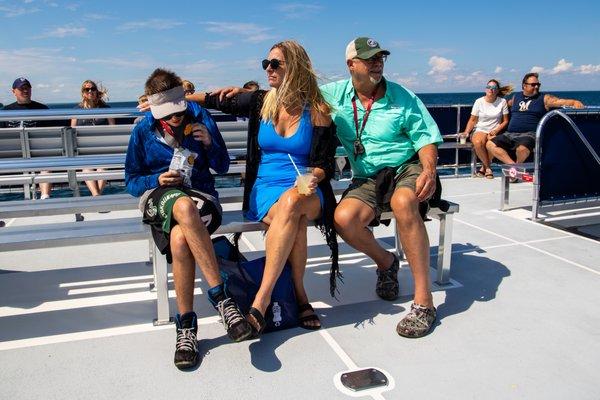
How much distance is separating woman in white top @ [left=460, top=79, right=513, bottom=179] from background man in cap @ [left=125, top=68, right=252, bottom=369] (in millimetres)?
5126

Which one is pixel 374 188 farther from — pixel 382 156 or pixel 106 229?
pixel 106 229

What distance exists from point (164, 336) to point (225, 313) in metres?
0.46

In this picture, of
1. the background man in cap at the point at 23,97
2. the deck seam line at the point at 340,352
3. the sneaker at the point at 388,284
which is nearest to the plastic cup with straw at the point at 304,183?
the deck seam line at the point at 340,352

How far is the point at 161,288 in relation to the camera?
2.67 m

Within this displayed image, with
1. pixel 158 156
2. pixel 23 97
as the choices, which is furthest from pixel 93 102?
pixel 158 156

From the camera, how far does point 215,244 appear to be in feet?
9.91

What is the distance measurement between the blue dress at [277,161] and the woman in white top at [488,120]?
4.93 m

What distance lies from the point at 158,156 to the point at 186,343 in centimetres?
102

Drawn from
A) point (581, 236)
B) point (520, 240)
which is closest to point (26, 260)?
point (520, 240)

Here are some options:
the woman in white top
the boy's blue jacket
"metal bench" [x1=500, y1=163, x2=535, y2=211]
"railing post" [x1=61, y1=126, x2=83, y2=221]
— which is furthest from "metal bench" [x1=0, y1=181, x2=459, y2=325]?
the woman in white top

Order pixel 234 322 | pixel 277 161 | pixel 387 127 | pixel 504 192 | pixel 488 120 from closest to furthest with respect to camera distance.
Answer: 1. pixel 234 322
2. pixel 277 161
3. pixel 387 127
4. pixel 504 192
5. pixel 488 120

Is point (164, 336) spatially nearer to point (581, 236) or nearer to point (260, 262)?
point (260, 262)

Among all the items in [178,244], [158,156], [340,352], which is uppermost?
[158,156]

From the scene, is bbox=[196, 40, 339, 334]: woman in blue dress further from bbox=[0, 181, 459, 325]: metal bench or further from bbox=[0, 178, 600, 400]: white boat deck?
bbox=[0, 178, 600, 400]: white boat deck
